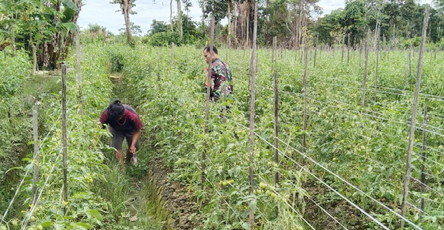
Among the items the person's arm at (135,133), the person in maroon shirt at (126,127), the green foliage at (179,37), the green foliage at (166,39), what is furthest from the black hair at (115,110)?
the green foliage at (166,39)

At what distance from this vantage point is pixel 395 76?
7453 mm

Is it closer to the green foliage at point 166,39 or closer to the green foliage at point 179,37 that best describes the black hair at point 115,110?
the green foliage at point 179,37

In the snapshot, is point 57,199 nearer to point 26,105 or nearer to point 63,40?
point 26,105

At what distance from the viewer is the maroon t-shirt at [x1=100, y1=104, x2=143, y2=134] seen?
5.45 m

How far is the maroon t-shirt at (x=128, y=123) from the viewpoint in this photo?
545 centimetres

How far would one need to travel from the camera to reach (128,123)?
5.58 m

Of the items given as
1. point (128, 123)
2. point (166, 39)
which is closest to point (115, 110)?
point (128, 123)

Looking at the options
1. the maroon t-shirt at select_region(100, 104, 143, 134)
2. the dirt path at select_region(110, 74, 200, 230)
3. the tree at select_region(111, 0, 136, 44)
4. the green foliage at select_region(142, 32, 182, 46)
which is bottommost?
the dirt path at select_region(110, 74, 200, 230)

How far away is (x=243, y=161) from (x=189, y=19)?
3160 cm

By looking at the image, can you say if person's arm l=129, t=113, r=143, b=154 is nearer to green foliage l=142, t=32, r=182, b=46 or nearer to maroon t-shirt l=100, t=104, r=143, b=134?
maroon t-shirt l=100, t=104, r=143, b=134

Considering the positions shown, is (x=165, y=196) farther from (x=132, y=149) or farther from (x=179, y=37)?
(x=179, y=37)

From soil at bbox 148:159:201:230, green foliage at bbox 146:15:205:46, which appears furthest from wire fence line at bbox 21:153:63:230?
green foliage at bbox 146:15:205:46

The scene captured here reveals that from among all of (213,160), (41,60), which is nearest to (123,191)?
(213,160)

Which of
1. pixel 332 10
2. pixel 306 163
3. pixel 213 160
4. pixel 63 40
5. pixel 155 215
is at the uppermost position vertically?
pixel 332 10
